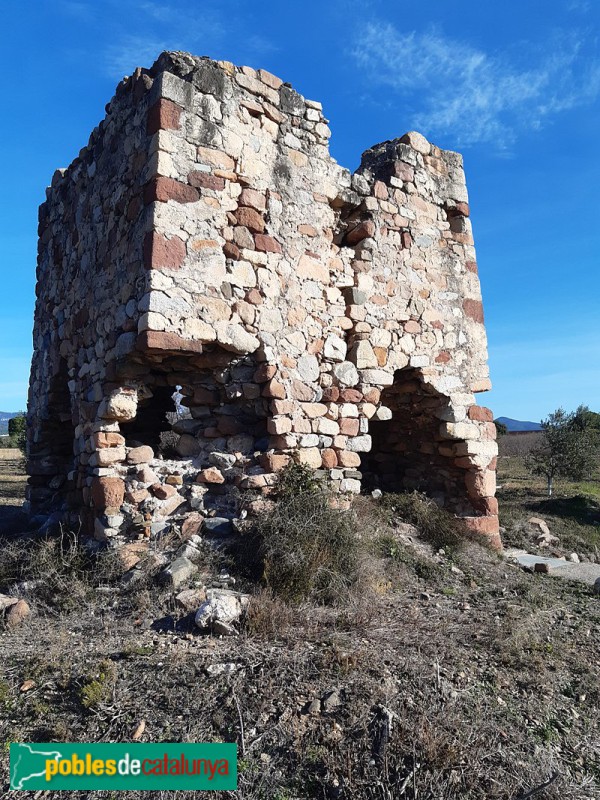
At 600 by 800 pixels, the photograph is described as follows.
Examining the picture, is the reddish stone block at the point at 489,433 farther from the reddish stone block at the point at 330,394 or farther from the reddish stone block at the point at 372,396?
the reddish stone block at the point at 330,394

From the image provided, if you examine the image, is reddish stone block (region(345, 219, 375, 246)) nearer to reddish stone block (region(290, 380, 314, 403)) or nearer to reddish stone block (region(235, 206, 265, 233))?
reddish stone block (region(235, 206, 265, 233))

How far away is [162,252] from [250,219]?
37.9 inches

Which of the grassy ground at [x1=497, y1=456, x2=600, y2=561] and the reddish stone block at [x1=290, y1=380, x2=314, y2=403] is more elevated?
the reddish stone block at [x1=290, y1=380, x2=314, y2=403]

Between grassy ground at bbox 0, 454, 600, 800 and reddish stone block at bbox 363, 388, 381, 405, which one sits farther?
reddish stone block at bbox 363, 388, 381, 405

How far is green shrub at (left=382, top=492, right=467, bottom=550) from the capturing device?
5793 mm

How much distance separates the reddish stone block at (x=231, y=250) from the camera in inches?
200

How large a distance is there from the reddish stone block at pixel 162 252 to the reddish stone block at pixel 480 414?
3751 mm

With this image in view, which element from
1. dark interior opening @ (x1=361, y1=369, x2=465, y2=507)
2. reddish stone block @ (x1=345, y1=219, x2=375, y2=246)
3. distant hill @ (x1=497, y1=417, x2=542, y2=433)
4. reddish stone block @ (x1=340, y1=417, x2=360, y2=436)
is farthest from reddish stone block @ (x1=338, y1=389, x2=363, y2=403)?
distant hill @ (x1=497, y1=417, x2=542, y2=433)

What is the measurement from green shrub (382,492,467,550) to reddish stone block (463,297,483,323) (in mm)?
2197

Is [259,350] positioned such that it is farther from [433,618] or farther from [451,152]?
[451,152]

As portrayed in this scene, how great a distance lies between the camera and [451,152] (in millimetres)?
7020

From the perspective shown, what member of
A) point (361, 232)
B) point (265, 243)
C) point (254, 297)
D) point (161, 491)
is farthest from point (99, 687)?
point (361, 232)

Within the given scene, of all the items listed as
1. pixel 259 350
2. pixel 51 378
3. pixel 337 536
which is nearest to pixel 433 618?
pixel 337 536

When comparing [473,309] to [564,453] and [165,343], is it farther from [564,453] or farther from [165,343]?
[564,453]
